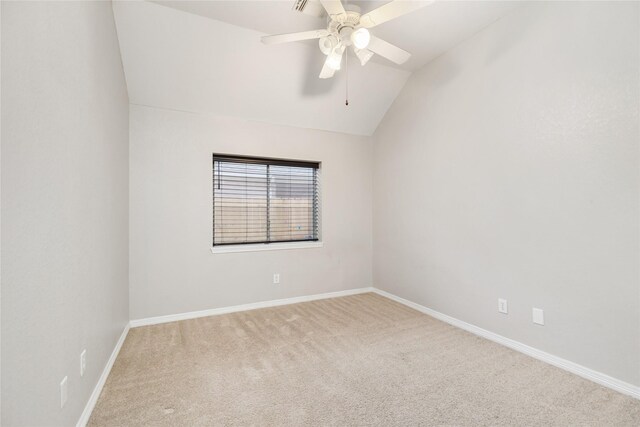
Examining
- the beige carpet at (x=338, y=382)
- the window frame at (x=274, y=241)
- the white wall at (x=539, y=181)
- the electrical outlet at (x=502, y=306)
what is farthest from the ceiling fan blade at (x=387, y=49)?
the beige carpet at (x=338, y=382)

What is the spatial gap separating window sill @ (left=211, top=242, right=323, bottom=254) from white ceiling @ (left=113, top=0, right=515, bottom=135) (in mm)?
1562

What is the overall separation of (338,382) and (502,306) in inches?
64.5

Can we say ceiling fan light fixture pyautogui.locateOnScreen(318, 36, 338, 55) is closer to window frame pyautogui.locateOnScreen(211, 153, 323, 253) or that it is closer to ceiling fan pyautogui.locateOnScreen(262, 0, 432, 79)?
ceiling fan pyautogui.locateOnScreen(262, 0, 432, 79)

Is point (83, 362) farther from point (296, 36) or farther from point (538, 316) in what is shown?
point (538, 316)

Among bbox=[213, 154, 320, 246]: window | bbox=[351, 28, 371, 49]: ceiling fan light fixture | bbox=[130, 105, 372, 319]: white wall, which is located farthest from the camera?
bbox=[213, 154, 320, 246]: window

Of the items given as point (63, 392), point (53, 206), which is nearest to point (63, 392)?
point (63, 392)

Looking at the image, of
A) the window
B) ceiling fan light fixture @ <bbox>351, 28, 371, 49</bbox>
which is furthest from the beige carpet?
ceiling fan light fixture @ <bbox>351, 28, 371, 49</bbox>

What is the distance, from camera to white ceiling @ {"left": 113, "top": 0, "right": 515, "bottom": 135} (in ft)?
8.10

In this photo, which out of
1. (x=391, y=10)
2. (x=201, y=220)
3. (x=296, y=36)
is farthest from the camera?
(x=201, y=220)

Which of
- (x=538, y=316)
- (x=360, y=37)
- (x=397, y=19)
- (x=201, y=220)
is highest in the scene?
(x=397, y=19)

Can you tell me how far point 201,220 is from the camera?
3.32 m

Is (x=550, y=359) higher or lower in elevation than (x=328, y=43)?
lower

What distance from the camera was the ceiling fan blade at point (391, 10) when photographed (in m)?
1.66

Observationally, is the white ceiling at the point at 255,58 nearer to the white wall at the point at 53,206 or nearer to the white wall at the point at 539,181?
the white wall at the point at 539,181
